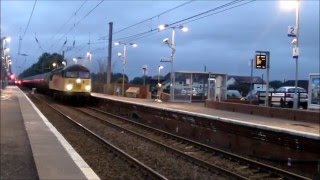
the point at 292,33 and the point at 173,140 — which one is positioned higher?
the point at 292,33

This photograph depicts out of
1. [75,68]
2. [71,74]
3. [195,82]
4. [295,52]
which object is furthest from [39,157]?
[195,82]

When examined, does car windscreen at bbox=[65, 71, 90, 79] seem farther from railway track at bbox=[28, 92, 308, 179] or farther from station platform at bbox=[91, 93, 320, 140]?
railway track at bbox=[28, 92, 308, 179]

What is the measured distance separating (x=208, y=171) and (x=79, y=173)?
3.93 meters

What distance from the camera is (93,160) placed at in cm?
1457

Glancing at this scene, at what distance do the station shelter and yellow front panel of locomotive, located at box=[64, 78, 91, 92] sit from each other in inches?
296

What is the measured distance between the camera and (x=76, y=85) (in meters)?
42.6

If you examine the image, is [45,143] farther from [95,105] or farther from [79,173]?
[95,105]

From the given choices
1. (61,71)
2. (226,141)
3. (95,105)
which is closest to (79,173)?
(226,141)

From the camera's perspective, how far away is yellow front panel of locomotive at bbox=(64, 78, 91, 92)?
42062 millimetres

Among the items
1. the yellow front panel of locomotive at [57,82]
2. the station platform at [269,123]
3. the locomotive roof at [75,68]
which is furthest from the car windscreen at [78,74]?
the station platform at [269,123]

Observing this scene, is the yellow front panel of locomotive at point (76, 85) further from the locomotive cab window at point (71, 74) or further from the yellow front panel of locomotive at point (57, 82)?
the yellow front panel of locomotive at point (57, 82)

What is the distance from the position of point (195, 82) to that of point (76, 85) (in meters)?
11.4

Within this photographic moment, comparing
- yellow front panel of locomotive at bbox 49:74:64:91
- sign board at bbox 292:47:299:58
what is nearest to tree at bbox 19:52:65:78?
yellow front panel of locomotive at bbox 49:74:64:91

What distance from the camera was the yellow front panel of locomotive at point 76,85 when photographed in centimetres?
4206
